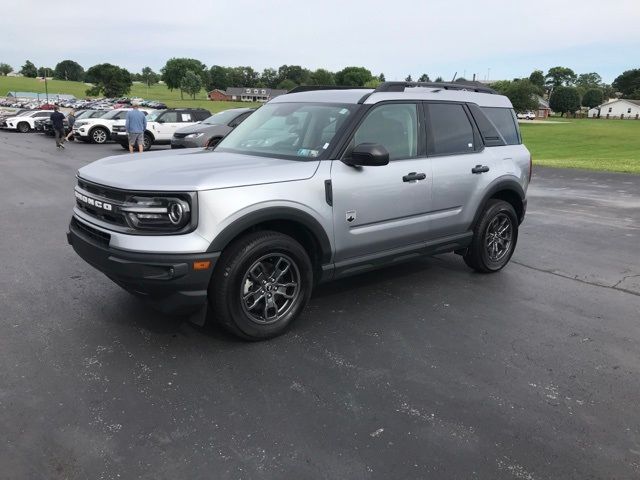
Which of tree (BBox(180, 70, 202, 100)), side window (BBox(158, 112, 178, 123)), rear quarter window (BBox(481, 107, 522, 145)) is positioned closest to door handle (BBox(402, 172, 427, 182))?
rear quarter window (BBox(481, 107, 522, 145))

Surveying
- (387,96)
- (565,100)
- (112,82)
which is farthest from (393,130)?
(565,100)

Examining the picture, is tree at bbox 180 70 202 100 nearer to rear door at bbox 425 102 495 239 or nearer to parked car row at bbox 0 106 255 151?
parked car row at bbox 0 106 255 151

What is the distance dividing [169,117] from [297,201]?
19.7m

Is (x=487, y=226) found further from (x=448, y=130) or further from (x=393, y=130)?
(x=393, y=130)

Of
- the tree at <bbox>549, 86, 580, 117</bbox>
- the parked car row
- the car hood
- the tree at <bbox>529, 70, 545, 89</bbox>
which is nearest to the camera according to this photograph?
the car hood

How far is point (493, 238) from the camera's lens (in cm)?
573

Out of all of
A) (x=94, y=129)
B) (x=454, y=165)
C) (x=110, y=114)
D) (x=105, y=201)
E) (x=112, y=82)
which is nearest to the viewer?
(x=105, y=201)

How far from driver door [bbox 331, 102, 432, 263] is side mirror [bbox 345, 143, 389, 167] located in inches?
5.7

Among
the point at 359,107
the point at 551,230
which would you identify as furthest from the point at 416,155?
the point at 551,230

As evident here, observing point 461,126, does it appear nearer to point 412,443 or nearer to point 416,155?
point 416,155

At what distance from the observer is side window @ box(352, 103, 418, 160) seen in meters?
4.38

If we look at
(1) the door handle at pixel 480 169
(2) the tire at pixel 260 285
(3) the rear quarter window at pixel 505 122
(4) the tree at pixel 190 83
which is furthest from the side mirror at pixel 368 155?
(4) the tree at pixel 190 83

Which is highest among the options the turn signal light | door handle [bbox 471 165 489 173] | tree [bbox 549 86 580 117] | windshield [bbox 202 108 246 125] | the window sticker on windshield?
tree [bbox 549 86 580 117]

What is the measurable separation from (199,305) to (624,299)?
163 inches
